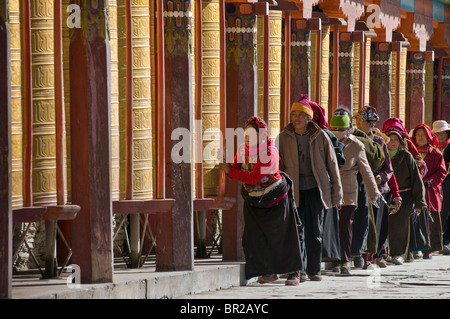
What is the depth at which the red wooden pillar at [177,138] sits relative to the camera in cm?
1090

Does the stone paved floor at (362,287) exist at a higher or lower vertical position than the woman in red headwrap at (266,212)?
lower

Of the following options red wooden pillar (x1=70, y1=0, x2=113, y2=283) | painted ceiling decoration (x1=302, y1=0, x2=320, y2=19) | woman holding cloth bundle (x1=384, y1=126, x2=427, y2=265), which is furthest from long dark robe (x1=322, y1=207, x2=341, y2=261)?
red wooden pillar (x1=70, y1=0, x2=113, y2=283)

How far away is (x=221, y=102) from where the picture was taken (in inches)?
479

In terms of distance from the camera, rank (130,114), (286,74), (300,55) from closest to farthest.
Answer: (130,114)
(286,74)
(300,55)

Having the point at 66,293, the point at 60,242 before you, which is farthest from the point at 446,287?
the point at 66,293

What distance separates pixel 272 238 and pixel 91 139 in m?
2.34

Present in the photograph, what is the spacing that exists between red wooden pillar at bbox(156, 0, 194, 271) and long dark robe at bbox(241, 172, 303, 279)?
612 millimetres

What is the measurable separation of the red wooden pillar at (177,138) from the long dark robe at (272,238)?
61 cm

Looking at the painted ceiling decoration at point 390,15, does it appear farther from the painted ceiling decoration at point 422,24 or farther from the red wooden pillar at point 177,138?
the red wooden pillar at point 177,138

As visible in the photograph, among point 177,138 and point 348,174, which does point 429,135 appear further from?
point 177,138

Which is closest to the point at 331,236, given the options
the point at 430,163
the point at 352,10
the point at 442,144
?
the point at 430,163

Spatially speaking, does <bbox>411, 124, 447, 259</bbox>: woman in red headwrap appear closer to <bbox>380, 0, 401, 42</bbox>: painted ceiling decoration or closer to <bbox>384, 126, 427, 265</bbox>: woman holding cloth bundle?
<bbox>384, 126, 427, 265</bbox>: woman holding cloth bundle

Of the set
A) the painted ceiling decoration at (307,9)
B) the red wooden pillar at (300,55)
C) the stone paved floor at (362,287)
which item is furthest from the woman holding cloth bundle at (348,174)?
the painted ceiling decoration at (307,9)

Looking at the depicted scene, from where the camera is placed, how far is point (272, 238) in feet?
37.4
